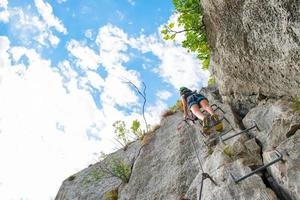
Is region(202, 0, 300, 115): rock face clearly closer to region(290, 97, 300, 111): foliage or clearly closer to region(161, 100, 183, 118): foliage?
region(290, 97, 300, 111): foliage

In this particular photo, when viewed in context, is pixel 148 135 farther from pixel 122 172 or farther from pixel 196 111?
pixel 196 111

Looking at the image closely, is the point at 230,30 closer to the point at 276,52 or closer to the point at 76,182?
the point at 276,52

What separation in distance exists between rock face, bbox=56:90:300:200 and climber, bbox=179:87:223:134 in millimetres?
448

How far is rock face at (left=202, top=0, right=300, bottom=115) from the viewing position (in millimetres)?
8438

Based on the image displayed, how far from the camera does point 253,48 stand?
411 inches

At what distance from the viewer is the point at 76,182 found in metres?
19.2

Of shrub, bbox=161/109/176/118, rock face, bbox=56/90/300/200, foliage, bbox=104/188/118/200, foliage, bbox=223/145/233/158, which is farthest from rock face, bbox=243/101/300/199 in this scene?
shrub, bbox=161/109/176/118

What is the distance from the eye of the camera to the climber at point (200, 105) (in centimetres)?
1188

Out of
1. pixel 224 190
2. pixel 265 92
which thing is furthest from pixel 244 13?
pixel 224 190

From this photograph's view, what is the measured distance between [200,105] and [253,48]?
11.2ft

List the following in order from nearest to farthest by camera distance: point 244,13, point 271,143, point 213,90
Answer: point 271,143
point 244,13
point 213,90

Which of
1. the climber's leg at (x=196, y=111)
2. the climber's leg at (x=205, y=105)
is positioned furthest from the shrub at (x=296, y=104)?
the climber's leg at (x=196, y=111)

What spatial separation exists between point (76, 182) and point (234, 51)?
11.5 meters

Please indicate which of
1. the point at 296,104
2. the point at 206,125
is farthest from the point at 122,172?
the point at 296,104
